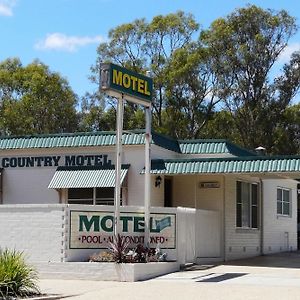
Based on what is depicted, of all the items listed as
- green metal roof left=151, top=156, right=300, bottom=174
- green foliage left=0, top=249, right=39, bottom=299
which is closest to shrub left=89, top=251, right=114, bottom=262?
green foliage left=0, top=249, right=39, bottom=299

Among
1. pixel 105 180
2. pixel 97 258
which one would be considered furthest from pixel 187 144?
pixel 97 258

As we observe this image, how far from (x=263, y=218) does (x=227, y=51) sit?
19470mm

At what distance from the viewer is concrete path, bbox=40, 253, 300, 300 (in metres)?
14.4

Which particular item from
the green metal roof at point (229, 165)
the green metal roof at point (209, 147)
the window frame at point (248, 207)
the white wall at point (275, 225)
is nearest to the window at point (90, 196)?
the green metal roof at point (229, 165)

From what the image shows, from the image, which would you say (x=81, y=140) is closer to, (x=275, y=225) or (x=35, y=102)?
(x=275, y=225)

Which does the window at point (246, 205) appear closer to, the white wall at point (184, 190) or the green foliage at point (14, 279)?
the white wall at point (184, 190)

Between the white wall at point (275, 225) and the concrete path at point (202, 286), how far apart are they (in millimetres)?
7211

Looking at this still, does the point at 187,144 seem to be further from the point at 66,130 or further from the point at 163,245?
the point at 66,130

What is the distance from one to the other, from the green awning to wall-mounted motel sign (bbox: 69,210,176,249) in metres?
3.90

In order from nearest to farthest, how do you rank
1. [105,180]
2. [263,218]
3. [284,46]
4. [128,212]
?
[128,212]
[105,180]
[263,218]
[284,46]

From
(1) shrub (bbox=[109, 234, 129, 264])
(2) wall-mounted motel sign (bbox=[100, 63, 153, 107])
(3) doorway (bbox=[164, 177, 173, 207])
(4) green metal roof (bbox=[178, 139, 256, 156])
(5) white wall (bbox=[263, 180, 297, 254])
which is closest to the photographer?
(1) shrub (bbox=[109, 234, 129, 264])

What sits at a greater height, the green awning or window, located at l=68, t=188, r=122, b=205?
the green awning

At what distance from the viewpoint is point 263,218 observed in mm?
27422

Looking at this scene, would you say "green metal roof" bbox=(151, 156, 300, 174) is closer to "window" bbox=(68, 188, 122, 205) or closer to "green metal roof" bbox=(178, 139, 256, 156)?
"window" bbox=(68, 188, 122, 205)
